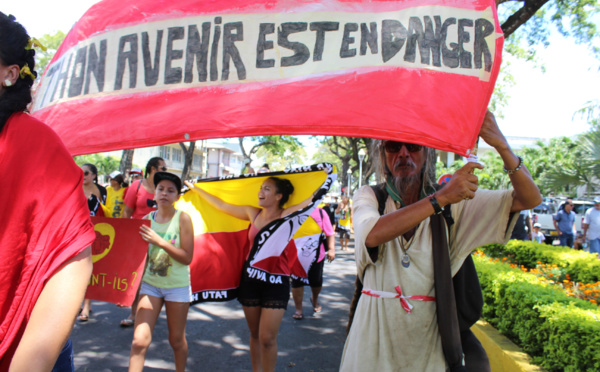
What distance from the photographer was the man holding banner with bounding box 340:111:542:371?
1.99 meters

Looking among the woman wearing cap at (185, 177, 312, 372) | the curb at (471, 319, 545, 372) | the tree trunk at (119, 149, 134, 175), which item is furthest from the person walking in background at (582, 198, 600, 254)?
the tree trunk at (119, 149, 134, 175)

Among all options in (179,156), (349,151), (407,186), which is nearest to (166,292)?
(407,186)

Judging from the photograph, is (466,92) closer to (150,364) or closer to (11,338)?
(11,338)

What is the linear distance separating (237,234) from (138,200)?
1899 millimetres

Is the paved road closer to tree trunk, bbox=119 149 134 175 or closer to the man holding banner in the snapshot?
the man holding banner

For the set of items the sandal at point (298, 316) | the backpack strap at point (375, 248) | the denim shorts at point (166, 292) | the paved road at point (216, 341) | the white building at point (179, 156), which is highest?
the white building at point (179, 156)

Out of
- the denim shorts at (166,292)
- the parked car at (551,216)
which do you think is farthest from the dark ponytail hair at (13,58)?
the parked car at (551,216)

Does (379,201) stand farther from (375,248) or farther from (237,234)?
(237,234)

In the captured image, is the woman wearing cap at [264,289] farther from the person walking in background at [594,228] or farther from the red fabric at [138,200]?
the person walking in background at [594,228]

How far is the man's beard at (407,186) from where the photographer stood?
2.29 metres

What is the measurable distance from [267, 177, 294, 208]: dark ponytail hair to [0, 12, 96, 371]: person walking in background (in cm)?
278

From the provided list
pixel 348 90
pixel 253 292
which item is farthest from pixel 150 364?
pixel 348 90

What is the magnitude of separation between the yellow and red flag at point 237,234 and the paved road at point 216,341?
1035 mm

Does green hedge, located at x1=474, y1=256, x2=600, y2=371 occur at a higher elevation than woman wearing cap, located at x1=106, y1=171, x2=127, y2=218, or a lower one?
lower
